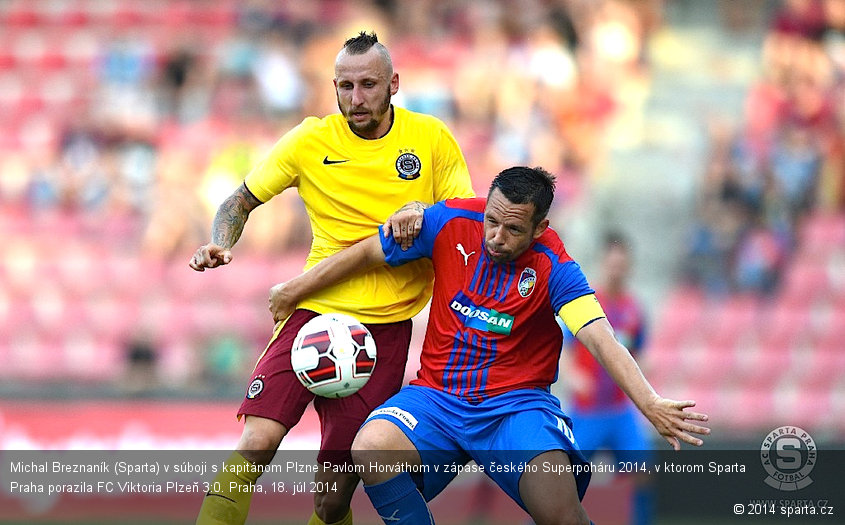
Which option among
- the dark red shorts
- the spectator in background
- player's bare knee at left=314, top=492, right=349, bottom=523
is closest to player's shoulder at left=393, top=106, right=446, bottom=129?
the dark red shorts

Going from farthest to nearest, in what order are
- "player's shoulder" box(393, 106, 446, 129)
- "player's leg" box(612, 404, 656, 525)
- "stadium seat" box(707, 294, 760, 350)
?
"stadium seat" box(707, 294, 760, 350), "player's leg" box(612, 404, 656, 525), "player's shoulder" box(393, 106, 446, 129)

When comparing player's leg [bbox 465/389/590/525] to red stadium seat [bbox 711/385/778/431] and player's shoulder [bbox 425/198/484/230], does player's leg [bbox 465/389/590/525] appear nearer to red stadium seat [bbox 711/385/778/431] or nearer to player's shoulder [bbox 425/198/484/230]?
player's shoulder [bbox 425/198/484/230]

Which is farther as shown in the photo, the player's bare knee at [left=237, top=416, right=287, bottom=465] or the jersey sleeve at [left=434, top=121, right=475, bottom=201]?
the jersey sleeve at [left=434, top=121, right=475, bottom=201]

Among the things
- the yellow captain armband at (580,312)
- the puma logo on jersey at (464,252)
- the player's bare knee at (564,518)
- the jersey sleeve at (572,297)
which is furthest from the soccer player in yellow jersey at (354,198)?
the player's bare knee at (564,518)

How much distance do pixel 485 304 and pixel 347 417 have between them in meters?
0.89

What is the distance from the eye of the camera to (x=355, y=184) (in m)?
6.50

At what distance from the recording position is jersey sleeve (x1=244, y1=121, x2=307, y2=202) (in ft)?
21.5

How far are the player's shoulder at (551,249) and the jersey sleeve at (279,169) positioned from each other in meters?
1.25

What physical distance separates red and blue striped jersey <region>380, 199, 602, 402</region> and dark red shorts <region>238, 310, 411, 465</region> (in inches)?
10.6

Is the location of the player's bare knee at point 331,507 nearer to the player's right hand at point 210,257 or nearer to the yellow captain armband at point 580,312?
the player's right hand at point 210,257

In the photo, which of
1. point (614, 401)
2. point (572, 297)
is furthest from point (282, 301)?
point (614, 401)

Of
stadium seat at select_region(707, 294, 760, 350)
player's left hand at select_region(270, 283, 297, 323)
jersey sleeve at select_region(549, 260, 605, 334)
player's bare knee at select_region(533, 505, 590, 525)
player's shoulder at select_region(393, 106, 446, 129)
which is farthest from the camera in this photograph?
stadium seat at select_region(707, 294, 760, 350)

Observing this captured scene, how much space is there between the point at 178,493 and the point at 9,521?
4.39ft

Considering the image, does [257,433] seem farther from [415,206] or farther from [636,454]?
[636,454]
